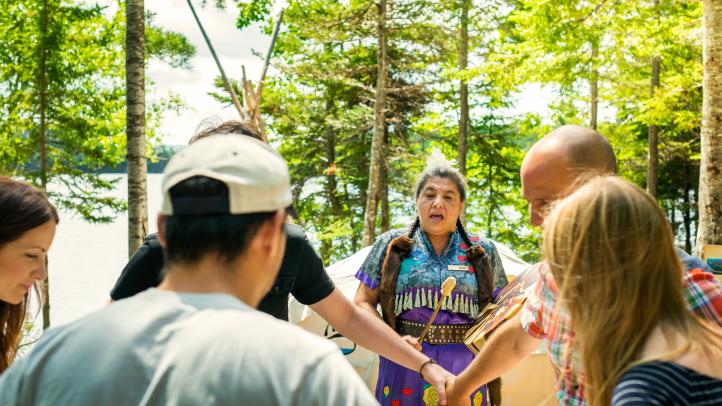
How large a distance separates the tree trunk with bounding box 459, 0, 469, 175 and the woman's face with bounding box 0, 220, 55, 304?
1356 cm

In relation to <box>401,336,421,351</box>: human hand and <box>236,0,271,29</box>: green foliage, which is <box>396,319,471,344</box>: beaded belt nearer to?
<box>401,336,421,351</box>: human hand

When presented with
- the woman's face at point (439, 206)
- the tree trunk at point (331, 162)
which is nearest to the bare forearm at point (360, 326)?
the woman's face at point (439, 206)

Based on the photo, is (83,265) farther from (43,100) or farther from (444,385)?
(444,385)

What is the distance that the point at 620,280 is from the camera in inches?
57.4

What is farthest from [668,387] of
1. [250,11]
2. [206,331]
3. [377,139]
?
[377,139]

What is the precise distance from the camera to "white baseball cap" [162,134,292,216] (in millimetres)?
1117

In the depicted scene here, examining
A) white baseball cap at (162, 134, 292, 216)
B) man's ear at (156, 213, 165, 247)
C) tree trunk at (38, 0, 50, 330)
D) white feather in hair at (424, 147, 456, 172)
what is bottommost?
man's ear at (156, 213, 165, 247)

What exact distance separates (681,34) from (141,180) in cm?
670

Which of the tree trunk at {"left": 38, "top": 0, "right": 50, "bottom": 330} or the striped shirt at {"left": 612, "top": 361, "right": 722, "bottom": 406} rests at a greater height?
the tree trunk at {"left": 38, "top": 0, "right": 50, "bottom": 330}

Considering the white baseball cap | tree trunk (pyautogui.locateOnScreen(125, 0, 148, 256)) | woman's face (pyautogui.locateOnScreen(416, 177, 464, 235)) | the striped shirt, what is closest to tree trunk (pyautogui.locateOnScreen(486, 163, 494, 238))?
tree trunk (pyautogui.locateOnScreen(125, 0, 148, 256))

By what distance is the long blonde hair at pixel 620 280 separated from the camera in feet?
4.74

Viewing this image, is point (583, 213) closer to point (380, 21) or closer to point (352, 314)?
point (352, 314)

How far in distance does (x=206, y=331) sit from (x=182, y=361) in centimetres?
5

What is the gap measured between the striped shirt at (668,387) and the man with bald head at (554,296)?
15.1 inches
